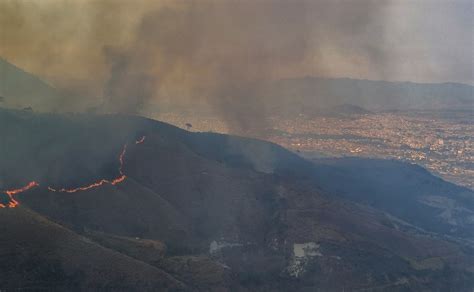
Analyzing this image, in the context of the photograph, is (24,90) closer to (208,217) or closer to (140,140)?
(140,140)

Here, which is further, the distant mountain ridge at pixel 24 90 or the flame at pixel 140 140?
the distant mountain ridge at pixel 24 90

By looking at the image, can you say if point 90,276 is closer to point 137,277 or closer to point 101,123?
point 137,277

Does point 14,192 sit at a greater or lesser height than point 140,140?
lesser

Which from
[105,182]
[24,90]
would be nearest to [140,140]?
[105,182]

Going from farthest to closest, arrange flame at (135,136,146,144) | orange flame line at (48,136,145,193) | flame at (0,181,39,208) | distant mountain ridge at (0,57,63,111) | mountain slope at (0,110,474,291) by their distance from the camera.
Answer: distant mountain ridge at (0,57,63,111)
flame at (135,136,146,144)
orange flame line at (48,136,145,193)
mountain slope at (0,110,474,291)
flame at (0,181,39,208)

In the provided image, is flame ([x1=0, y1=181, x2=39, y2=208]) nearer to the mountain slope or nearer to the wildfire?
the wildfire

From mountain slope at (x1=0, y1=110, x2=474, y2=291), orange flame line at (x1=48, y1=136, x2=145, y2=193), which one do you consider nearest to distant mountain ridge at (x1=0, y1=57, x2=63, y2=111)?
mountain slope at (x1=0, y1=110, x2=474, y2=291)

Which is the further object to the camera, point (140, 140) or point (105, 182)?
point (140, 140)

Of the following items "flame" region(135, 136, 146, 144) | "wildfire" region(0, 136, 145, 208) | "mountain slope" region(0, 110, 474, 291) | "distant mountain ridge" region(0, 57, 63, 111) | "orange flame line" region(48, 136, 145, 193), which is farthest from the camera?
"distant mountain ridge" region(0, 57, 63, 111)

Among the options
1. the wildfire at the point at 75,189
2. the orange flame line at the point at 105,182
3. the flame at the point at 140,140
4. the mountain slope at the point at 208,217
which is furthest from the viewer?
the flame at the point at 140,140

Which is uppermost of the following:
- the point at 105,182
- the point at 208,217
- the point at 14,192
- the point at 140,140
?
the point at 140,140

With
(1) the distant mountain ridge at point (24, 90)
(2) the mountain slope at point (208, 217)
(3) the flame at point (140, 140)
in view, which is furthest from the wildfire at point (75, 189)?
(1) the distant mountain ridge at point (24, 90)

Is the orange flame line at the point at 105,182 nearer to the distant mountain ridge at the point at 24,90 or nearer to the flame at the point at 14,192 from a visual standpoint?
the flame at the point at 14,192

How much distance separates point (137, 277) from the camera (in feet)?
228
